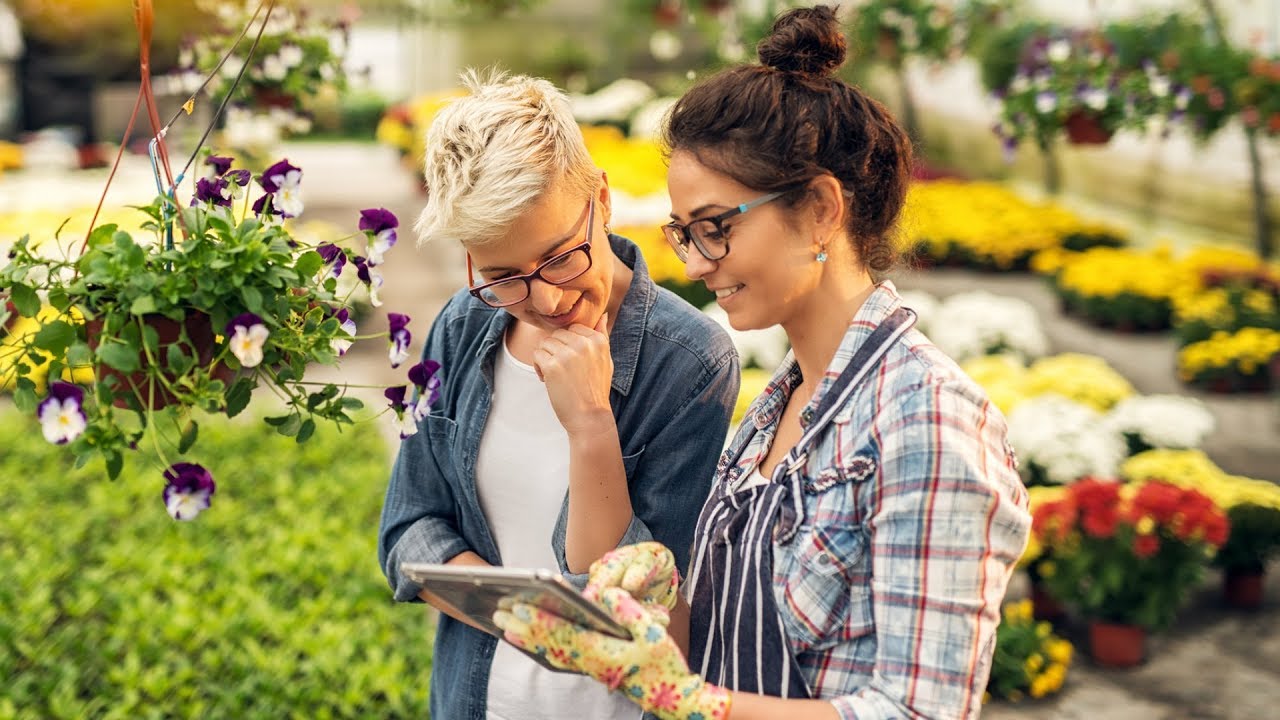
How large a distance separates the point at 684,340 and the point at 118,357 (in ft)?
2.59

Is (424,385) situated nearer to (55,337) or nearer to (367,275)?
(367,275)

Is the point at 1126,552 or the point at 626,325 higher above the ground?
the point at 626,325

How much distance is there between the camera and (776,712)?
126cm

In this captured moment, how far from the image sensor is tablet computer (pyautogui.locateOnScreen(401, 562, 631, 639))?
116 centimetres

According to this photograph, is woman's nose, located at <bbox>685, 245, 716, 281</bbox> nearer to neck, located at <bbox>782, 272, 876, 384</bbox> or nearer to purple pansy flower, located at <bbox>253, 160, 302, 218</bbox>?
neck, located at <bbox>782, 272, 876, 384</bbox>

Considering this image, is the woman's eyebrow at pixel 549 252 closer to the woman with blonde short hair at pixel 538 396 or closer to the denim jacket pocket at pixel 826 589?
the woman with blonde short hair at pixel 538 396

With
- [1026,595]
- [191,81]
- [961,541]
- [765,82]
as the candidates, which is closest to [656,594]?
[961,541]

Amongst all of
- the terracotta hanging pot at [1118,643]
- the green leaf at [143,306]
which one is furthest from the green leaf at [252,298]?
the terracotta hanging pot at [1118,643]

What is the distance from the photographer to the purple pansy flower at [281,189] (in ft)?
5.54

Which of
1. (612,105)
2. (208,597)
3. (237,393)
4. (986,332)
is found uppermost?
(237,393)

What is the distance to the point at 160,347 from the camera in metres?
1.52

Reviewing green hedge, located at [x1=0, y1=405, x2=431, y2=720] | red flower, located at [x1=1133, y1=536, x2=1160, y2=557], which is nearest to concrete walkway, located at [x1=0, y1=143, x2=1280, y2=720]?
red flower, located at [x1=1133, y1=536, x2=1160, y2=557]

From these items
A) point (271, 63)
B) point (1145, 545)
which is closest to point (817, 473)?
point (271, 63)

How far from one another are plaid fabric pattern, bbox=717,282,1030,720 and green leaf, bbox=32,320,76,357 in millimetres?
953
